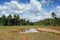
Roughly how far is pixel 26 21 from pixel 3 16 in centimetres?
1653

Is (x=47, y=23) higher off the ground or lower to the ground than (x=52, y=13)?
lower

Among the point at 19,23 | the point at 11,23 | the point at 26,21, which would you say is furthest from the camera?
the point at 26,21

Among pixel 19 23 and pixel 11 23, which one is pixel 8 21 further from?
pixel 19 23

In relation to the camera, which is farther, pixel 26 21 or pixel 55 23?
pixel 26 21

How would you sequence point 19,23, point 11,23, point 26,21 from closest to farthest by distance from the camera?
1. point 11,23
2. point 19,23
3. point 26,21

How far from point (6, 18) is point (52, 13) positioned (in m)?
27.1

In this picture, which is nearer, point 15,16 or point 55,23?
point 55,23

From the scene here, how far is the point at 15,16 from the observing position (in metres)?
92.6

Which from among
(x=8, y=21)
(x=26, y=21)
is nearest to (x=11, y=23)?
(x=8, y=21)

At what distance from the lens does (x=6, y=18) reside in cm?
8919

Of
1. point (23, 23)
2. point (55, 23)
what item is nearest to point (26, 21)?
point (23, 23)

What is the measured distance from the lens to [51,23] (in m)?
87.2

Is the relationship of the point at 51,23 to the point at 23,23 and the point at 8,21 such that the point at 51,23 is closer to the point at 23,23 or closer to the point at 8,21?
the point at 23,23

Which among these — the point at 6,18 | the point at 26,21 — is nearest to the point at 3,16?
the point at 6,18
